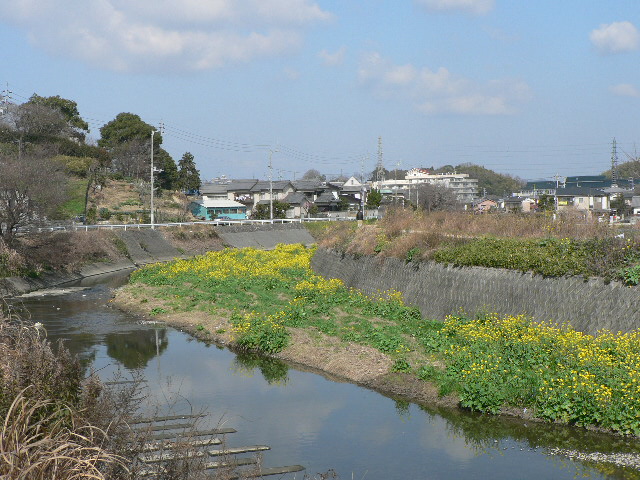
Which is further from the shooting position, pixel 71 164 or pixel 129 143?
pixel 129 143

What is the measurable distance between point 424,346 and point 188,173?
240 ft

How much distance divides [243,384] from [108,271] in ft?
95.6

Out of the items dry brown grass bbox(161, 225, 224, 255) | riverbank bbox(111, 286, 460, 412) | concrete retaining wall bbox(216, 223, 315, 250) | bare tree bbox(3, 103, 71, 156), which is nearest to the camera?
riverbank bbox(111, 286, 460, 412)

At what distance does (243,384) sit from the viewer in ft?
57.0

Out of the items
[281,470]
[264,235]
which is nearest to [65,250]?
[264,235]

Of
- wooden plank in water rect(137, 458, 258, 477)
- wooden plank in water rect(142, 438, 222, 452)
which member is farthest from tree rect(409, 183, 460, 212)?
wooden plank in water rect(137, 458, 258, 477)

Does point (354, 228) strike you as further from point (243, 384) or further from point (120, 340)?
point (243, 384)

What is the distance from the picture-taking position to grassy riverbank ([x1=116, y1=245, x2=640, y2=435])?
1324cm

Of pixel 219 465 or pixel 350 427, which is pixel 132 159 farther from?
pixel 219 465

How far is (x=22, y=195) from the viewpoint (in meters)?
37.2

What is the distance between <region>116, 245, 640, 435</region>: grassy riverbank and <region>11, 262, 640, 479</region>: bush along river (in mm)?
434

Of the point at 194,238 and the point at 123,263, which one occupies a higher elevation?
the point at 194,238

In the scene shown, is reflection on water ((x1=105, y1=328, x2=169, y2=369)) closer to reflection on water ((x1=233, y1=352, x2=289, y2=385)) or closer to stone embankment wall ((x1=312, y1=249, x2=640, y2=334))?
reflection on water ((x1=233, y1=352, x2=289, y2=385))

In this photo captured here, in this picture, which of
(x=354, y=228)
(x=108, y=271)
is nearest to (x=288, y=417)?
(x=354, y=228)
